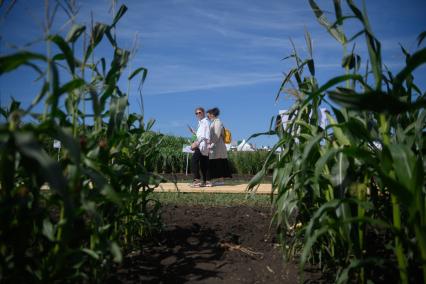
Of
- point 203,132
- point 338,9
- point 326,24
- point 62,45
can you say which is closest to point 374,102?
point 338,9

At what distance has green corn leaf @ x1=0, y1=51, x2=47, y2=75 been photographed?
923mm

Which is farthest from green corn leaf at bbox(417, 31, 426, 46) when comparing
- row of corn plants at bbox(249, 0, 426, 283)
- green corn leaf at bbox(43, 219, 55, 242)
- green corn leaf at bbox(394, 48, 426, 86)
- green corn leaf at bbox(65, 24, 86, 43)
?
green corn leaf at bbox(43, 219, 55, 242)

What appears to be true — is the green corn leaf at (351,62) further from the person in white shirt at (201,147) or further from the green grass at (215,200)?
the person in white shirt at (201,147)

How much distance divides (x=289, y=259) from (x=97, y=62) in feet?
5.79

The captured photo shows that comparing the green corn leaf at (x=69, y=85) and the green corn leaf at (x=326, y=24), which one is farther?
the green corn leaf at (x=326, y=24)

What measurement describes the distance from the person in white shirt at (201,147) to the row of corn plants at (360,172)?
440 cm

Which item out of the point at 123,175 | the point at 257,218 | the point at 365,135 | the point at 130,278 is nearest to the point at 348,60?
the point at 365,135

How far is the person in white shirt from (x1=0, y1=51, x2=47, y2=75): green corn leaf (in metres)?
5.73

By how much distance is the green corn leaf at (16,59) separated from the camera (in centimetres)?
92

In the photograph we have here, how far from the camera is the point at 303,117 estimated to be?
7.41 feet

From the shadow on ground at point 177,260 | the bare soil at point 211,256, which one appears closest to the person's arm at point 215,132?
the bare soil at point 211,256

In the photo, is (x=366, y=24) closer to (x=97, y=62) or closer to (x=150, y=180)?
(x=150, y=180)

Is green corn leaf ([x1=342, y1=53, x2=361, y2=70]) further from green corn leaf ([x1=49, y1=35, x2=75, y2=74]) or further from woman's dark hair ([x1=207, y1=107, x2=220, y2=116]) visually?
woman's dark hair ([x1=207, y1=107, x2=220, y2=116])

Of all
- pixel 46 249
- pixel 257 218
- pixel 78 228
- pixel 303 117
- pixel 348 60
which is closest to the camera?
pixel 78 228
